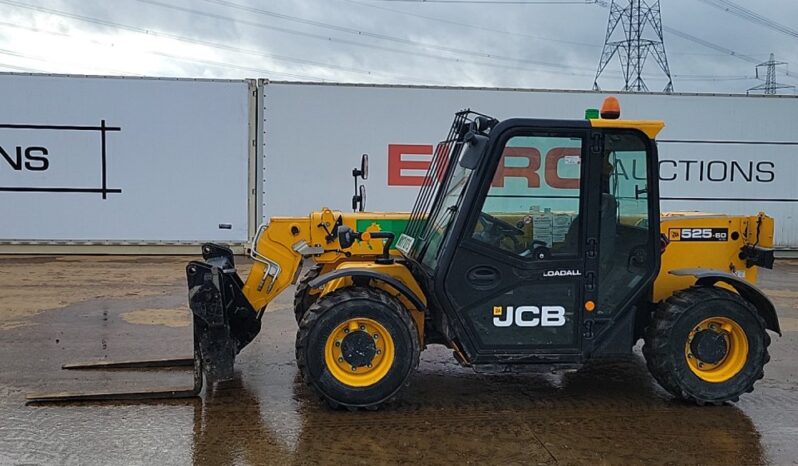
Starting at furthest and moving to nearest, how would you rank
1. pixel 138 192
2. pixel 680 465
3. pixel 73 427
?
1. pixel 138 192
2. pixel 73 427
3. pixel 680 465

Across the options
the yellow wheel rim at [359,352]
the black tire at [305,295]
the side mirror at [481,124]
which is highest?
the side mirror at [481,124]

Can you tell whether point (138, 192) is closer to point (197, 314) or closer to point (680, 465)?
point (197, 314)

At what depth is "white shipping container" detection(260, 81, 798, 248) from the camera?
12.7m

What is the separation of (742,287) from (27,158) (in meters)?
11.6

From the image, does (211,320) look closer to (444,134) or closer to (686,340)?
(686,340)

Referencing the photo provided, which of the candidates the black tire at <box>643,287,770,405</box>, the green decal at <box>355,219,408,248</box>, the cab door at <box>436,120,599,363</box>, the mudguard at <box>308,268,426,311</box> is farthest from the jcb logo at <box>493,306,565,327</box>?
the green decal at <box>355,219,408,248</box>

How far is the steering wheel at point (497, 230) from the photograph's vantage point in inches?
180

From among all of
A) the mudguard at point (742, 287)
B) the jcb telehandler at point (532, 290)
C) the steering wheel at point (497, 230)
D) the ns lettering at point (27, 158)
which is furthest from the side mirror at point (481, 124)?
the ns lettering at point (27, 158)

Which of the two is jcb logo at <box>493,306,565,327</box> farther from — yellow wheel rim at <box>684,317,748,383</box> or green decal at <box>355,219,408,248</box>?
green decal at <box>355,219,408,248</box>

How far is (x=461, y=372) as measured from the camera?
570cm

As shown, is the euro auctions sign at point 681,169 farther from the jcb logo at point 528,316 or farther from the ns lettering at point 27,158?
the jcb logo at point 528,316

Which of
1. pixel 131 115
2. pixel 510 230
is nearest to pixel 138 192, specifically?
pixel 131 115

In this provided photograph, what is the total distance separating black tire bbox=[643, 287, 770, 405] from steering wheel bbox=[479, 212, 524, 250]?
1.14m

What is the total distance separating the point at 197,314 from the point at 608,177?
287 cm
